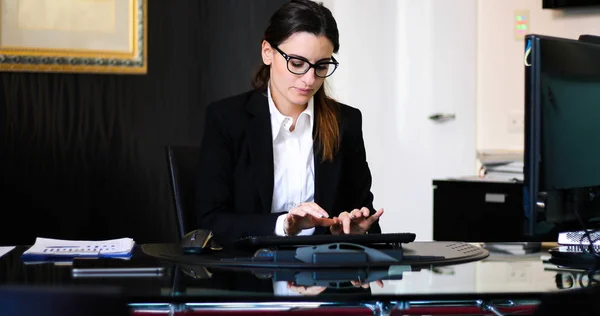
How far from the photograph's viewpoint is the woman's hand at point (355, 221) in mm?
1840

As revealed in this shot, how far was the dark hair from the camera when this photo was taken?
7.06ft

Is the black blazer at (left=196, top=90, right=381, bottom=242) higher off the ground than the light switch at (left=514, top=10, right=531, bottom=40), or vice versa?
the light switch at (left=514, top=10, right=531, bottom=40)

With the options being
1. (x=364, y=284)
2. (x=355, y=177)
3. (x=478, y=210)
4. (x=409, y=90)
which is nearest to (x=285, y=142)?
(x=355, y=177)

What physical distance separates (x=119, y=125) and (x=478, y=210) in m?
1.60

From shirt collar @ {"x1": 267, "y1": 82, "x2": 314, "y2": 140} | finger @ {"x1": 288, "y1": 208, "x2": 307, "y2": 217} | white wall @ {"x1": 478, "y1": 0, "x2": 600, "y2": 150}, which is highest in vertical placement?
white wall @ {"x1": 478, "y1": 0, "x2": 600, "y2": 150}

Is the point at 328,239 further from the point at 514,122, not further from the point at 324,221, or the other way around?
the point at 514,122

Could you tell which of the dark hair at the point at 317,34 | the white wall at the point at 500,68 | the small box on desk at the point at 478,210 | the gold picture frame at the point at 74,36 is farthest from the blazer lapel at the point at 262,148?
the white wall at the point at 500,68

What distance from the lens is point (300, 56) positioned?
6.66 ft

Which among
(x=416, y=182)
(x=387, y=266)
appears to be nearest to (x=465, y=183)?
(x=416, y=182)

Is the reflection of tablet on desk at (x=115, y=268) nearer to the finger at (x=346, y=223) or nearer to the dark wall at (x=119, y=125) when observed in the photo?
the finger at (x=346, y=223)

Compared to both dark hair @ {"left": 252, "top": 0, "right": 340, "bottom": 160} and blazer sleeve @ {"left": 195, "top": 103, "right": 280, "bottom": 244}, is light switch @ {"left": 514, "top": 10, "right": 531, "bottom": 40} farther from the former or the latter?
blazer sleeve @ {"left": 195, "top": 103, "right": 280, "bottom": 244}

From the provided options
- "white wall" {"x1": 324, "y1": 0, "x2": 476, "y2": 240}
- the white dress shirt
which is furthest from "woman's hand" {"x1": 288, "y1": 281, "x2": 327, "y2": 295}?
"white wall" {"x1": 324, "y1": 0, "x2": 476, "y2": 240}

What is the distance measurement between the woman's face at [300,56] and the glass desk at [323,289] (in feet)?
2.29

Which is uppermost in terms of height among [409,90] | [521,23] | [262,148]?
[521,23]
